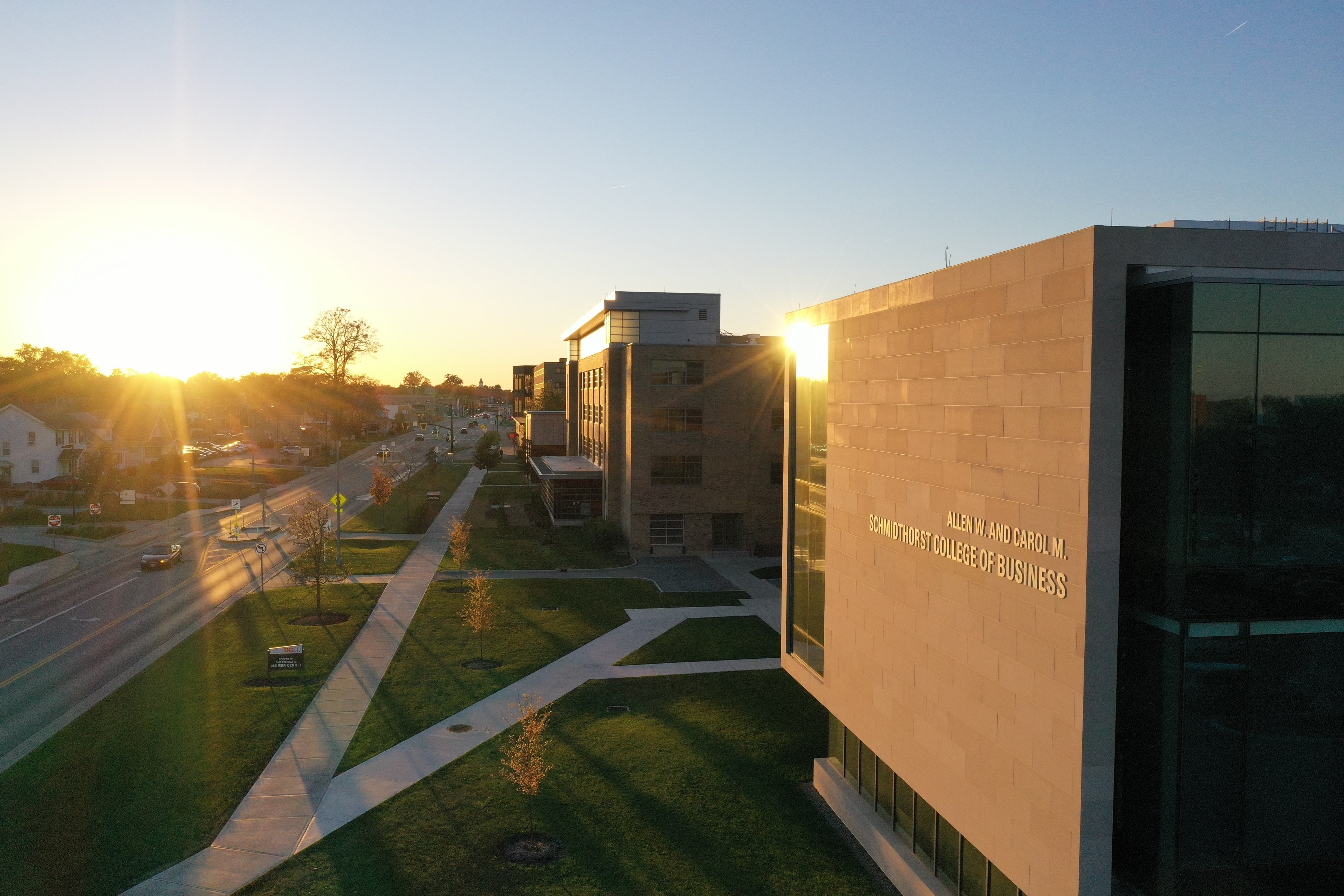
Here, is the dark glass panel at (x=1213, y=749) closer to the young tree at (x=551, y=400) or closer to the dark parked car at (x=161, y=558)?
the dark parked car at (x=161, y=558)

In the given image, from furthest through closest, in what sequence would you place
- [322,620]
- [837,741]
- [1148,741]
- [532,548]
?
[532,548] → [322,620] → [837,741] → [1148,741]

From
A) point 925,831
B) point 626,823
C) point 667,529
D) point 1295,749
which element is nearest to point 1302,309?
point 1295,749

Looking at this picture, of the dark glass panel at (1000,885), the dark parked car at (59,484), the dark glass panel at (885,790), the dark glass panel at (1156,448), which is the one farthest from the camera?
the dark parked car at (59,484)

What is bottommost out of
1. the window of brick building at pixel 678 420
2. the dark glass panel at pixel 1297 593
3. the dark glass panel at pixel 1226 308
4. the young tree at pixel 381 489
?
the young tree at pixel 381 489

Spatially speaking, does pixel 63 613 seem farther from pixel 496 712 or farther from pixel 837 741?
pixel 837 741

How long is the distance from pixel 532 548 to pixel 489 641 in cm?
1887

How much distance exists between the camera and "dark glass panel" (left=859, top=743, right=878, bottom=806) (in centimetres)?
1711

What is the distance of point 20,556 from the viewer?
150ft

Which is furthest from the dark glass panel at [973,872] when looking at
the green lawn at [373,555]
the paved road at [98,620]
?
the green lawn at [373,555]

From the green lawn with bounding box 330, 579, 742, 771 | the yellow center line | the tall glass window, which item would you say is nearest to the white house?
the yellow center line

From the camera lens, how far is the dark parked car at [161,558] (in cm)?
4347

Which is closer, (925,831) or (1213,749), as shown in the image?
(1213,749)

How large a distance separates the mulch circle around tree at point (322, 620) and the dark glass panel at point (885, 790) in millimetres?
22764

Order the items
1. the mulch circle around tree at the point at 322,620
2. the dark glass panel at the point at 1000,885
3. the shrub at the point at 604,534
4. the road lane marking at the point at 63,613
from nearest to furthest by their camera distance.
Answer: the dark glass panel at the point at 1000,885, the road lane marking at the point at 63,613, the mulch circle around tree at the point at 322,620, the shrub at the point at 604,534
